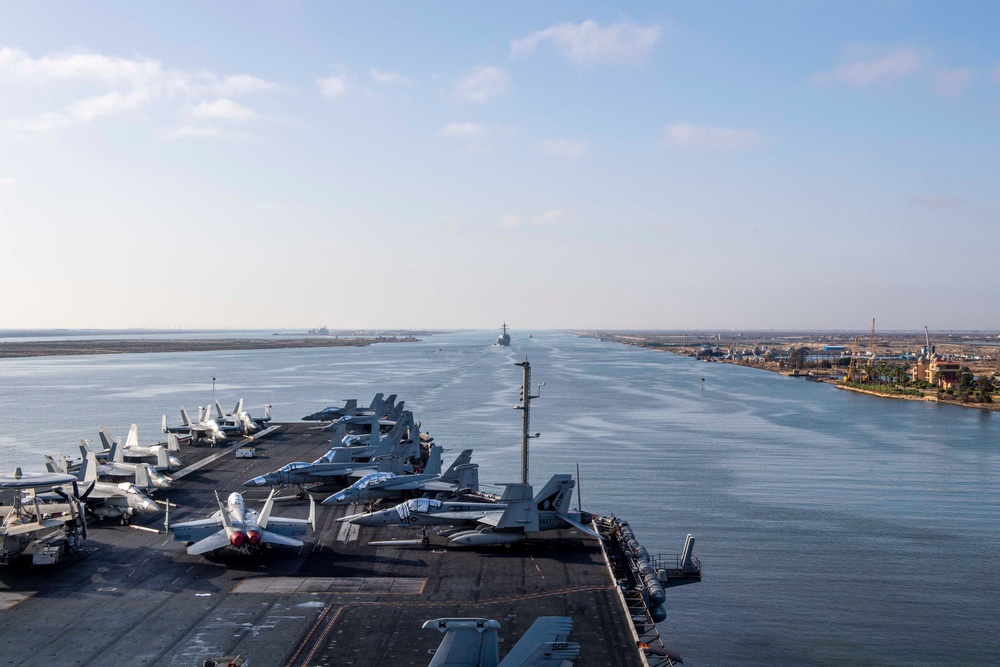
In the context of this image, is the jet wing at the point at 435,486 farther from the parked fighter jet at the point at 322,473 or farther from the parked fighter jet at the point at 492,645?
the parked fighter jet at the point at 492,645

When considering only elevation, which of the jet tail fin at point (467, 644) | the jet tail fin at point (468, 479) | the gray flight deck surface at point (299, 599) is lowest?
the gray flight deck surface at point (299, 599)

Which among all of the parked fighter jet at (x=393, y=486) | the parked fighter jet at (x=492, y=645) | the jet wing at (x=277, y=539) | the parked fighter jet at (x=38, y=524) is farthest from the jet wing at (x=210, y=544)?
the parked fighter jet at (x=492, y=645)

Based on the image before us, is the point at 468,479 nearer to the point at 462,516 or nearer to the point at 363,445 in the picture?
the point at 462,516

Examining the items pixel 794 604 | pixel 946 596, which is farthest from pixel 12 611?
pixel 946 596

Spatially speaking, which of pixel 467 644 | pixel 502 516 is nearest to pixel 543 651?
pixel 467 644

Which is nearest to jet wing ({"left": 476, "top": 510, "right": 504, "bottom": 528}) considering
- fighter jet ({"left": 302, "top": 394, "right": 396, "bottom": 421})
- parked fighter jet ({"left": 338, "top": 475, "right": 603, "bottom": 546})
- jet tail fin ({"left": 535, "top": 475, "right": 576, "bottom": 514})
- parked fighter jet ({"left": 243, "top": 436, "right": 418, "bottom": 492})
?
parked fighter jet ({"left": 338, "top": 475, "right": 603, "bottom": 546})

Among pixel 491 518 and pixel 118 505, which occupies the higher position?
pixel 491 518
